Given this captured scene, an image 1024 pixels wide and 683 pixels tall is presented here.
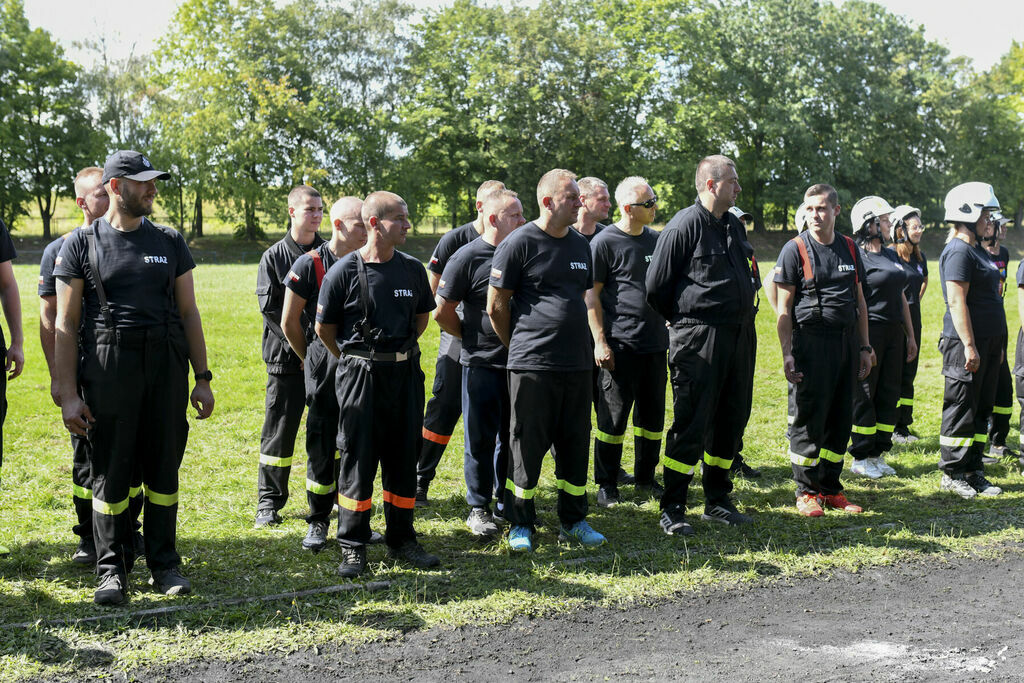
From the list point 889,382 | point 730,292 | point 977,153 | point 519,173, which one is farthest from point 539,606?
point 977,153

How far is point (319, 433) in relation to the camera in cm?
678

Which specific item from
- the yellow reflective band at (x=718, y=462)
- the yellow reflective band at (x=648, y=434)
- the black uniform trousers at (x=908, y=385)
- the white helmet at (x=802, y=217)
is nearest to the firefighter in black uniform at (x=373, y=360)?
the yellow reflective band at (x=718, y=462)

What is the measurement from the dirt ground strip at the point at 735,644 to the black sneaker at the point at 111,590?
0.95 meters

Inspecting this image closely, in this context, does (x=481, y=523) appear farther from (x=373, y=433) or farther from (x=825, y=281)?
(x=825, y=281)

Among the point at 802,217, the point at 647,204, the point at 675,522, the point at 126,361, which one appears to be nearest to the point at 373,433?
the point at 126,361

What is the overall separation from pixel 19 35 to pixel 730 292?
182 feet

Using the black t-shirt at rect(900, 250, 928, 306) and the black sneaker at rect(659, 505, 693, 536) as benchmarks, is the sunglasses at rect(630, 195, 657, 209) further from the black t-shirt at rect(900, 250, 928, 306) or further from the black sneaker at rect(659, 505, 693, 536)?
the black t-shirt at rect(900, 250, 928, 306)

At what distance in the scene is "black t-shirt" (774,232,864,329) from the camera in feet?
24.1

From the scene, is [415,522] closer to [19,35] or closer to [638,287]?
[638,287]

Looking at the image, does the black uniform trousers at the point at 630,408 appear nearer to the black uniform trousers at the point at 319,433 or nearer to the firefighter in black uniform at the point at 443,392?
the firefighter in black uniform at the point at 443,392

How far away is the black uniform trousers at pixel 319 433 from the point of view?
6.70 meters

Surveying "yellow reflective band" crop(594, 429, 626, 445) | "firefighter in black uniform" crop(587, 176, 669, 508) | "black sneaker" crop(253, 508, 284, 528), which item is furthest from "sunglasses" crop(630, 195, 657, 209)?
"black sneaker" crop(253, 508, 284, 528)

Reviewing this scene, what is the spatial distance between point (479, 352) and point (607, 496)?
5.63ft

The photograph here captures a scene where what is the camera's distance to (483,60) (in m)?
53.2
